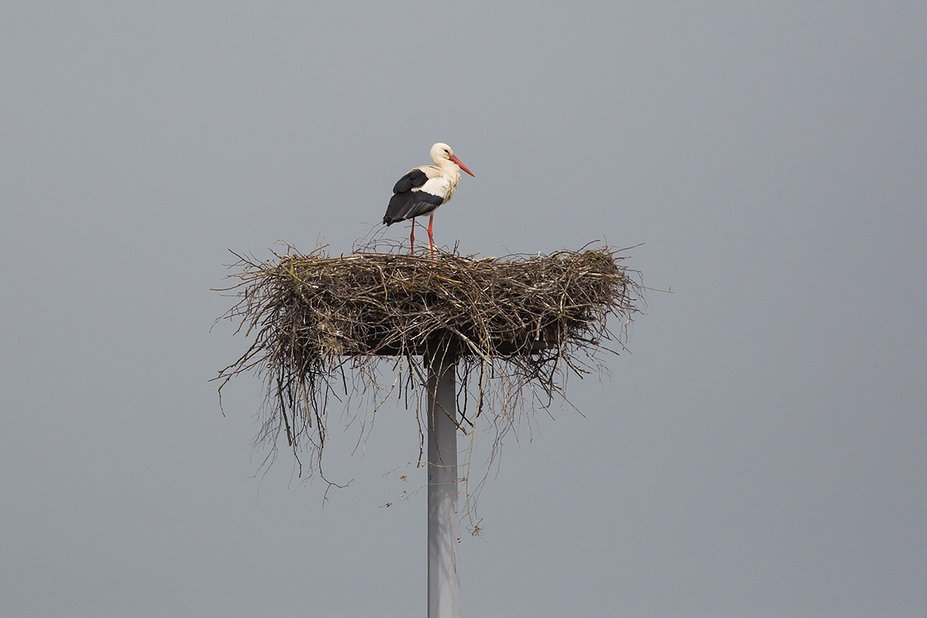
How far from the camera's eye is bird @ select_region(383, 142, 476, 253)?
27.2 feet

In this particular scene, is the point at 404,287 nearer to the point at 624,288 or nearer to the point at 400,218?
the point at 400,218

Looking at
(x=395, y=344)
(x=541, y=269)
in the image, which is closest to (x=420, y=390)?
(x=395, y=344)

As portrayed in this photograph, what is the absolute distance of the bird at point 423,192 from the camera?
8.29 m

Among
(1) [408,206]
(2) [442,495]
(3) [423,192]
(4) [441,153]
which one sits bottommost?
(2) [442,495]

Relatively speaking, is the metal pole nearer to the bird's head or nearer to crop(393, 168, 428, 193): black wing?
crop(393, 168, 428, 193): black wing

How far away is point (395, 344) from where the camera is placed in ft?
25.4

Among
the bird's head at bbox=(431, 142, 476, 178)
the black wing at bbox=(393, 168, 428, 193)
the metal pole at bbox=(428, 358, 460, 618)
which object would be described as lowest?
the metal pole at bbox=(428, 358, 460, 618)

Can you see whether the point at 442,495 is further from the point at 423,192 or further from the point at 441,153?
the point at 441,153

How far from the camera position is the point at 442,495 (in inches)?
317

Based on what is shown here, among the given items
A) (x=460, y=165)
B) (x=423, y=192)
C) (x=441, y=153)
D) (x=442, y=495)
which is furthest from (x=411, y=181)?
(x=442, y=495)

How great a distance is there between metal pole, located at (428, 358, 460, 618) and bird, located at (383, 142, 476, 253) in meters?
0.81

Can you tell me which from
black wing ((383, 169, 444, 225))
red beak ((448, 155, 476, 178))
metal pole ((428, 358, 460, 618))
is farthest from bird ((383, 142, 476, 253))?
metal pole ((428, 358, 460, 618))

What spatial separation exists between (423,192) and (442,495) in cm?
174

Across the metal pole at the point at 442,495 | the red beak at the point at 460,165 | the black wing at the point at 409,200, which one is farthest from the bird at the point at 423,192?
the metal pole at the point at 442,495
